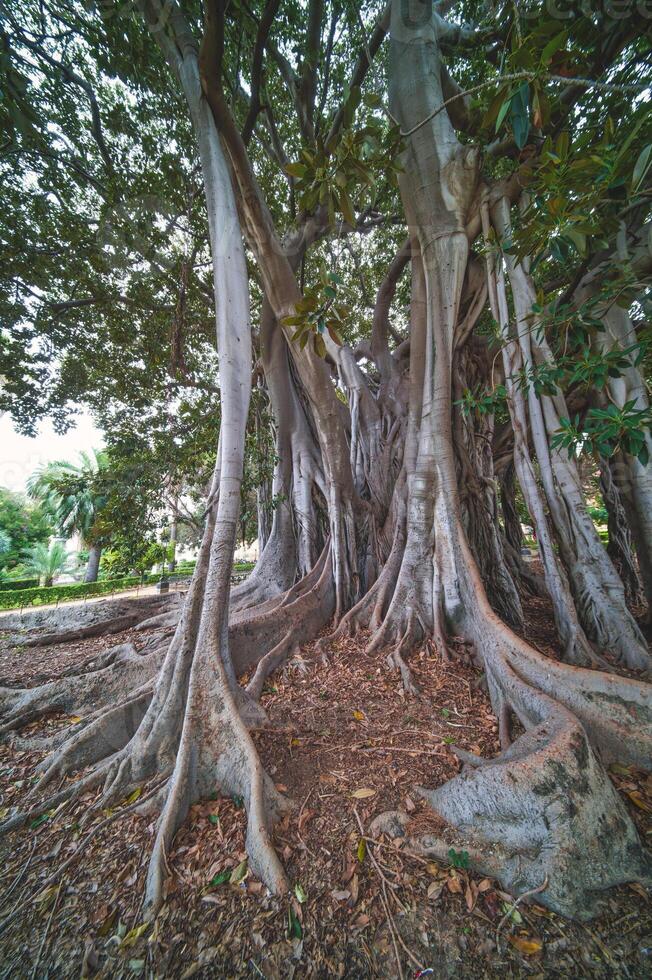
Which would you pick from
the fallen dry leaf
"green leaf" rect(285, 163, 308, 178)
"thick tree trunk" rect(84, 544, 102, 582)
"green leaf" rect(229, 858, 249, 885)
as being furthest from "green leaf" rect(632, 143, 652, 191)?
"thick tree trunk" rect(84, 544, 102, 582)

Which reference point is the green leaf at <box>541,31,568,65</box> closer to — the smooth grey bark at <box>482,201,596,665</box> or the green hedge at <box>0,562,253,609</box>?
the smooth grey bark at <box>482,201,596,665</box>

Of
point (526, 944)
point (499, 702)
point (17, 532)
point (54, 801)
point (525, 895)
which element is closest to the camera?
point (526, 944)

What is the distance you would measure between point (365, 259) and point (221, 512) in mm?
6169

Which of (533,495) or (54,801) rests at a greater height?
(533,495)

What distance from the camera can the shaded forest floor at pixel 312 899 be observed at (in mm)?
1102

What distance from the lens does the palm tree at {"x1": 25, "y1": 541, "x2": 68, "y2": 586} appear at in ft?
55.4

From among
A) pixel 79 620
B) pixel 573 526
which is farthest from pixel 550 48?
pixel 79 620

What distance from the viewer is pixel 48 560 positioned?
669 inches

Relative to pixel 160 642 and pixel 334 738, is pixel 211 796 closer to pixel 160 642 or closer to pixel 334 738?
pixel 334 738

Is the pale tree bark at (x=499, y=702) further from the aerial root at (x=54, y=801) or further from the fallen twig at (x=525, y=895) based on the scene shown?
the aerial root at (x=54, y=801)

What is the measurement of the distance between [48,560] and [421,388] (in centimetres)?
2005

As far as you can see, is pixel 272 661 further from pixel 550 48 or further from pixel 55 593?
pixel 55 593

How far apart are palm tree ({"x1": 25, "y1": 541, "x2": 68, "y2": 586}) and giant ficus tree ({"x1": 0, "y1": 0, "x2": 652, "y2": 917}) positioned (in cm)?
1580

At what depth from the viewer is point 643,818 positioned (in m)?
1.41
